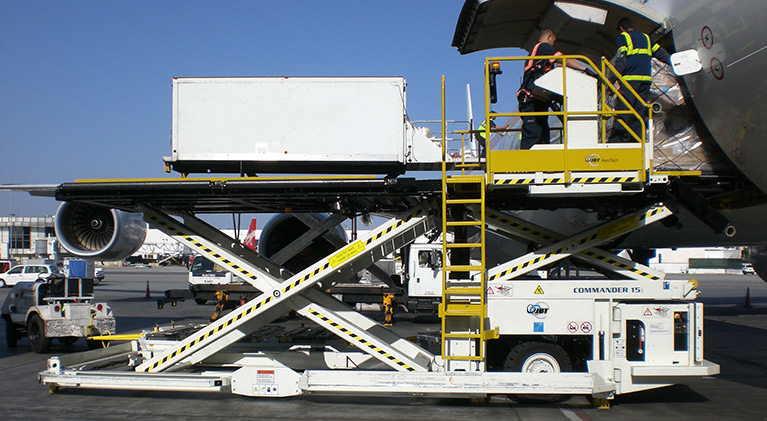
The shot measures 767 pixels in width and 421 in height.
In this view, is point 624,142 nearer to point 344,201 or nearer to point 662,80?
point 662,80

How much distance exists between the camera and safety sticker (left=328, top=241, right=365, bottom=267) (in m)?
8.15

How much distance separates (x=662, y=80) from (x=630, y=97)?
3.72 feet

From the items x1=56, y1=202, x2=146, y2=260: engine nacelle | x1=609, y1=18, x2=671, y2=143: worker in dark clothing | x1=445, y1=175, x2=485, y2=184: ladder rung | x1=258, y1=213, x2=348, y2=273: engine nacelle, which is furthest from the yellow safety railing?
x1=56, y1=202, x2=146, y2=260: engine nacelle

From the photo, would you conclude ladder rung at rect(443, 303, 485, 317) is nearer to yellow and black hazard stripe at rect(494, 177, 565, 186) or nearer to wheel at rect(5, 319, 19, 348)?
yellow and black hazard stripe at rect(494, 177, 565, 186)

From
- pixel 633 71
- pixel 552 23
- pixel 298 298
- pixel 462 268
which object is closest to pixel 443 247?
pixel 462 268

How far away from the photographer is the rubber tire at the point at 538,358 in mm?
7848

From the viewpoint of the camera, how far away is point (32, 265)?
3997 cm

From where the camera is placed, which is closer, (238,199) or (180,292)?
(238,199)

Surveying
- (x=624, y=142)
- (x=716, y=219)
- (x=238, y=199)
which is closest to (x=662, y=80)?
(x=624, y=142)

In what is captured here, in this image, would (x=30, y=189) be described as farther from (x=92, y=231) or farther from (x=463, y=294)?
(x=463, y=294)

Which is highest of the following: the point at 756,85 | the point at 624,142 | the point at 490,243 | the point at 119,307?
the point at 756,85

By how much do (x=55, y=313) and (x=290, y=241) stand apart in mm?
5483

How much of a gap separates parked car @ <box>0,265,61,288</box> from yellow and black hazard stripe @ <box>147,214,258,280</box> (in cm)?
3286

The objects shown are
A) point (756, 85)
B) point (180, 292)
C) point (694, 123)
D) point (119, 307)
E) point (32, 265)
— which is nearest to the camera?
point (756, 85)
